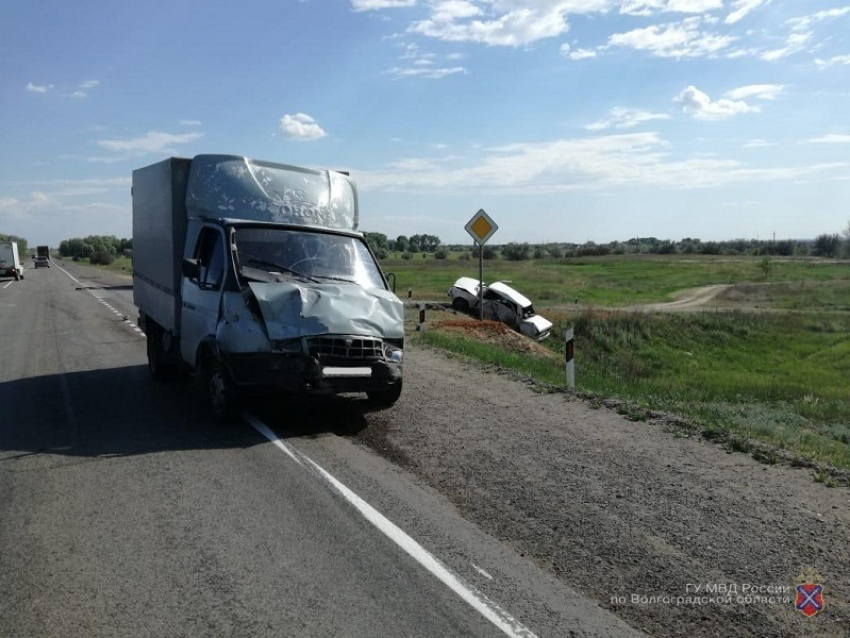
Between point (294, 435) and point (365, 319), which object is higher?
point (365, 319)

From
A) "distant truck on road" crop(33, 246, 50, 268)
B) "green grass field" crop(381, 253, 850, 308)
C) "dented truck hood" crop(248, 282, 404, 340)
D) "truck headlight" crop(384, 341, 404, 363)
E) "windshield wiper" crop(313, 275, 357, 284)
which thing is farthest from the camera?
"distant truck on road" crop(33, 246, 50, 268)

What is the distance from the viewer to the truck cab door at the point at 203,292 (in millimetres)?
8148

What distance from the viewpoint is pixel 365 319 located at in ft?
25.4

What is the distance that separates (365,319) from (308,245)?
1.45 m

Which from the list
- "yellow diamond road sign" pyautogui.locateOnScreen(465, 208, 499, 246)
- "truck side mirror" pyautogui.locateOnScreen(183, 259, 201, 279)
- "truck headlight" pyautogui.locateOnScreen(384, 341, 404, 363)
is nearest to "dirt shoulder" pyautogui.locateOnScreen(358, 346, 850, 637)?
"truck headlight" pyautogui.locateOnScreen(384, 341, 404, 363)

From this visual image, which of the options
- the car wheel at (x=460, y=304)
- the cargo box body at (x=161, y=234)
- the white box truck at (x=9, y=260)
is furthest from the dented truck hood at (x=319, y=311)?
the white box truck at (x=9, y=260)

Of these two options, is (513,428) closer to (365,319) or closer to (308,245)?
(365,319)

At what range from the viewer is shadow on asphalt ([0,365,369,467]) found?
7316mm

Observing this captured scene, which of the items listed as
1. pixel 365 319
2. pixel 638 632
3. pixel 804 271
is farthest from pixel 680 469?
pixel 804 271

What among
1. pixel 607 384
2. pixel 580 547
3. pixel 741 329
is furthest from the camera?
pixel 741 329

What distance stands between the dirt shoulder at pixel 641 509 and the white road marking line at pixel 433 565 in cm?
60

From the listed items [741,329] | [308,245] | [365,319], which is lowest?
[741,329]

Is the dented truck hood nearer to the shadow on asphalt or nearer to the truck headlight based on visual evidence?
the truck headlight

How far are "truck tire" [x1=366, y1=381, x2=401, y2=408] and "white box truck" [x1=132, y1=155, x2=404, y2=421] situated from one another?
15 millimetres
